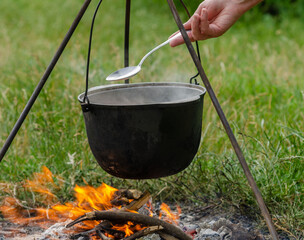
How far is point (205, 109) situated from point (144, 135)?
161 centimetres

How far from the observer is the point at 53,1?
8492 millimetres

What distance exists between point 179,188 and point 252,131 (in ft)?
3.02

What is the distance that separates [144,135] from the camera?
179 cm

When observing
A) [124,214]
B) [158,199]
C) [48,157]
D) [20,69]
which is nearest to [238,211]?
[158,199]


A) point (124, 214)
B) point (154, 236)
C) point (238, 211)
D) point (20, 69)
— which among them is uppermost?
point (20, 69)

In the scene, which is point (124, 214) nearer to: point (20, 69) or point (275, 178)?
point (275, 178)

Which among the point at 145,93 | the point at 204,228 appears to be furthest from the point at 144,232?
the point at 145,93

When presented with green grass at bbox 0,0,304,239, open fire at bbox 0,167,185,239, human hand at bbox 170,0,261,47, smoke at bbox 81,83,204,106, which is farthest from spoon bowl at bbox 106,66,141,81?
green grass at bbox 0,0,304,239

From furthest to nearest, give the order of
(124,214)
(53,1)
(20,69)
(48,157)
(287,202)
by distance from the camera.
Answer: (53,1)
(20,69)
(48,157)
(287,202)
(124,214)

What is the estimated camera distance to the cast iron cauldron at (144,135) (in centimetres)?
177

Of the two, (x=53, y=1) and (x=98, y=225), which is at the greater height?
(x=53, y=1)

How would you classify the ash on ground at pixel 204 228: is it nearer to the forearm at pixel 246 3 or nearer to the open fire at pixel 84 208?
the open fire at pixel 84 208

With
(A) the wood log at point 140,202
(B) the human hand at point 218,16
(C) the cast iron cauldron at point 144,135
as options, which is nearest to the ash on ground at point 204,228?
(A) the wood log at point 140,202

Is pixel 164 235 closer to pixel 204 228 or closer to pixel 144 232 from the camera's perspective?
pixel 144 232
